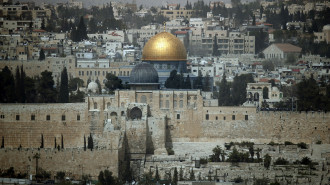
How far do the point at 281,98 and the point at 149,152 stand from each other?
57.5ft

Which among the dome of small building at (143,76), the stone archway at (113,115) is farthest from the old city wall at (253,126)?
the stone archway at (113,115)

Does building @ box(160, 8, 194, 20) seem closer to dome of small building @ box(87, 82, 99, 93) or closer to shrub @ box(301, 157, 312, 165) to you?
dome of small building @ box(87, 82, 99, 93)

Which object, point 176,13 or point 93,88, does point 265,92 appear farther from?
point 176,13

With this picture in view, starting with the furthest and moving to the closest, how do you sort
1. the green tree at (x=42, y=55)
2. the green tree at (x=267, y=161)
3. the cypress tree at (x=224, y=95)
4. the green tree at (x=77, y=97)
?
the green tree at (x=42, y=55)
the cypress tree at (x=224, y=95)
the green tree at (x=77, y=97)
the green tree at (x=267, y=161)

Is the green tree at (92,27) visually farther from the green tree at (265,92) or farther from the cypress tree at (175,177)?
the cypress tree at (175,177)

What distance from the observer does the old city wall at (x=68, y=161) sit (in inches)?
2251

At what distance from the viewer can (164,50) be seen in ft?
246

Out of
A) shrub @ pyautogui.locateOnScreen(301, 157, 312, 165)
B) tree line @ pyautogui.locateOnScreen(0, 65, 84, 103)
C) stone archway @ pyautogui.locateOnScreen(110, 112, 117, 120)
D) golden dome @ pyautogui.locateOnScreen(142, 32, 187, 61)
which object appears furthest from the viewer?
golden dome @ pyautogui.locateOnScreen(142, 32, 187, 61)

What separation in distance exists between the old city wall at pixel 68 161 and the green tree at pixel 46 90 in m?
11.5

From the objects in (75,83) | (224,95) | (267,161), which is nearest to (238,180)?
(267,161)

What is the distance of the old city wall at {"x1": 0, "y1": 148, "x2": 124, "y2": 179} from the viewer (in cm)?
5719

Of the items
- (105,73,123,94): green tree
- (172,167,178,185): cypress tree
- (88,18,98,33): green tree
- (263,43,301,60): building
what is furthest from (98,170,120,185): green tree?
(88,18,98,33): green tree

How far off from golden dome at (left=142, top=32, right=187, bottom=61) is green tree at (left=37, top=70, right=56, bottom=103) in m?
6.04

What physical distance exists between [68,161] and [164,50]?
18615 millimetres
